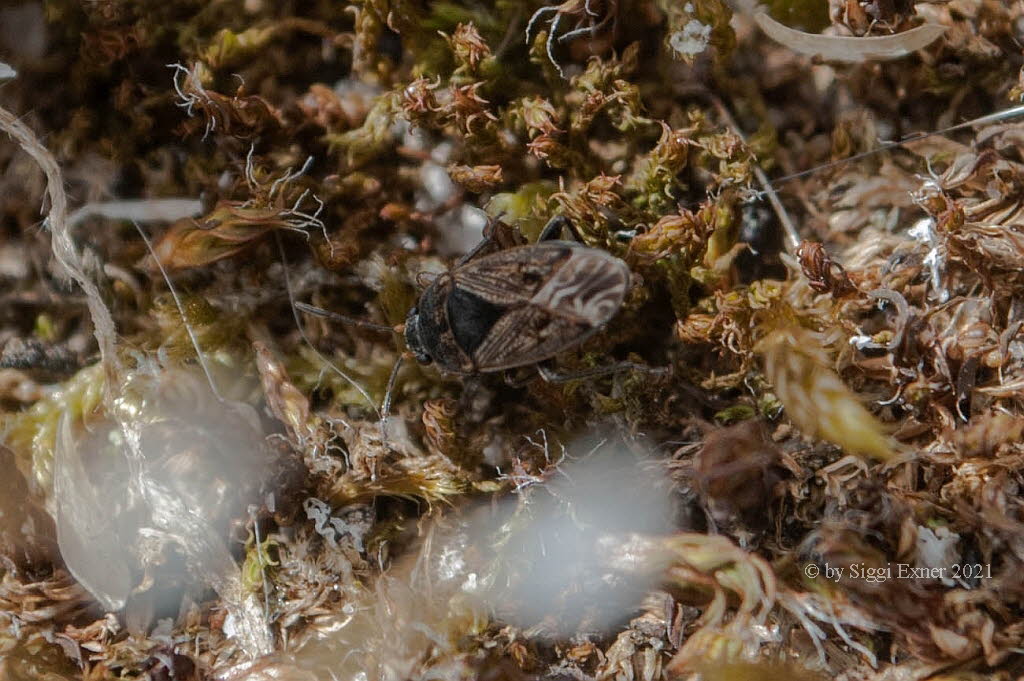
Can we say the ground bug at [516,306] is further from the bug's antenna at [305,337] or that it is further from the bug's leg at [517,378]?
the bug's antenna at [305,337]

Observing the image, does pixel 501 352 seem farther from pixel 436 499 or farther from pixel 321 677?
pixel 321 677

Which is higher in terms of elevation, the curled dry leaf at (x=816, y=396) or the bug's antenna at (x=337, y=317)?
the bug's antenna at (x=337, y=317)

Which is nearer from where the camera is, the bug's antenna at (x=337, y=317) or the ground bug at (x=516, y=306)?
the ground bug at (x=516, y=306)

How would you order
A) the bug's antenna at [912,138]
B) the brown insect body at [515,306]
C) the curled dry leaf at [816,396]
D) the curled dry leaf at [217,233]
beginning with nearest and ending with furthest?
the curled dry leaf at [816,396] < the brown insect body at [515,306] < the bug's antenna at [912,138] < the curled dry leaf at [217,233]

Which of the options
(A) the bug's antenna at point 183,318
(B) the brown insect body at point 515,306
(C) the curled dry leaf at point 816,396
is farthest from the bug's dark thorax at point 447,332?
(C) the curled dry leaf at point 816,396

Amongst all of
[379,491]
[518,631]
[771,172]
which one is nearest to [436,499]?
[379,491]

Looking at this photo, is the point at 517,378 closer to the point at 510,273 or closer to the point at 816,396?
the point at 510,273

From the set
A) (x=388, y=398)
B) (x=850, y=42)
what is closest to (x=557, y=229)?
(x=388, y=398)

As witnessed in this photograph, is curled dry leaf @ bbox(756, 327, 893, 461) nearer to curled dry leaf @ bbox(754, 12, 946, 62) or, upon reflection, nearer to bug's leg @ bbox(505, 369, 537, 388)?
bug's leg @ bbox(505, 369, 537, 388)

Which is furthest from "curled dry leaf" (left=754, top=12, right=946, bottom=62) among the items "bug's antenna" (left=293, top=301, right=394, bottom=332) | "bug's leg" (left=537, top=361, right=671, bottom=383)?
"bug's antenna" (left=293, top=301, right=394, bottom=332)
